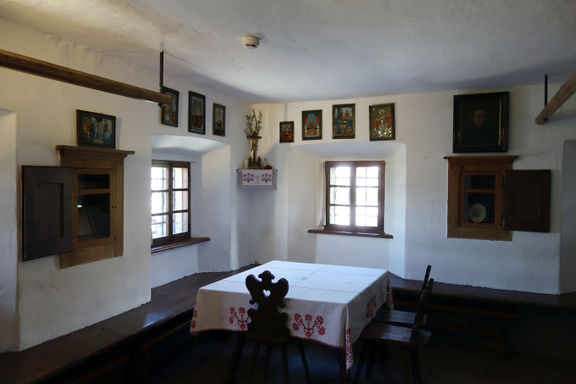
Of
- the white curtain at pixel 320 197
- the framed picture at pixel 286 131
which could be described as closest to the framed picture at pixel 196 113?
the framed picture at pixel 286 131

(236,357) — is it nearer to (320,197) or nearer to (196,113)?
(196,113)

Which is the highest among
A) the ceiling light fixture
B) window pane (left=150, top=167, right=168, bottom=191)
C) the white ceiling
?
the white ceiling

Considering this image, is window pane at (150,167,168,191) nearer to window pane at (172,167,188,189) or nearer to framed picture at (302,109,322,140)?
window pane at (172,167,188,189)

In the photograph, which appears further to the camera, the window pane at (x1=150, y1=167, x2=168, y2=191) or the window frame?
the window frame

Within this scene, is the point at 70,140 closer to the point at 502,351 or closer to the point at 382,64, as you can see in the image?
the point at 382,64

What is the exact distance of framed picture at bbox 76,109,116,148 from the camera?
359 centimetres

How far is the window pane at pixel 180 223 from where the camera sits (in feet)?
17.9

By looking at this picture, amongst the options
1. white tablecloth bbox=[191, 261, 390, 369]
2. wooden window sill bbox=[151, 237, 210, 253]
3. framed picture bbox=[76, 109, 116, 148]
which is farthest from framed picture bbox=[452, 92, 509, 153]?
framed picture bbox=[76, 109, 116, 148]

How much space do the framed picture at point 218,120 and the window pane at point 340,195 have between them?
1918 mm

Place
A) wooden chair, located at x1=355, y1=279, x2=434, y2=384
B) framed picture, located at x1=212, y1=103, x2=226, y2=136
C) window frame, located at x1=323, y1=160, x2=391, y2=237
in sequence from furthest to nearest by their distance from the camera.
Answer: window frame, located at x1=323, y1=160, x2=391, y2=237 < framed picture, located at x1=212, y1=103, x2=226, y2=136 < wooden chair, located at x1=355, y1=279, x2=434, y2=384

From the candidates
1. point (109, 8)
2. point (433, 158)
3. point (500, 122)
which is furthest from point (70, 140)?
point (500, 122)

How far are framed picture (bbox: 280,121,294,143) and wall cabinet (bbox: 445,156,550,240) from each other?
2.09 m

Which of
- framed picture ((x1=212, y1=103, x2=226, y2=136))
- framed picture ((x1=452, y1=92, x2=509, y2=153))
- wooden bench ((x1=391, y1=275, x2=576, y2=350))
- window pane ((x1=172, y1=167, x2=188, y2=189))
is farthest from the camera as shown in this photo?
window pane ((x1=172, y1=167, x2=188, y2=189))

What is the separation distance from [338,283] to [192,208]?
2610 millimetres
